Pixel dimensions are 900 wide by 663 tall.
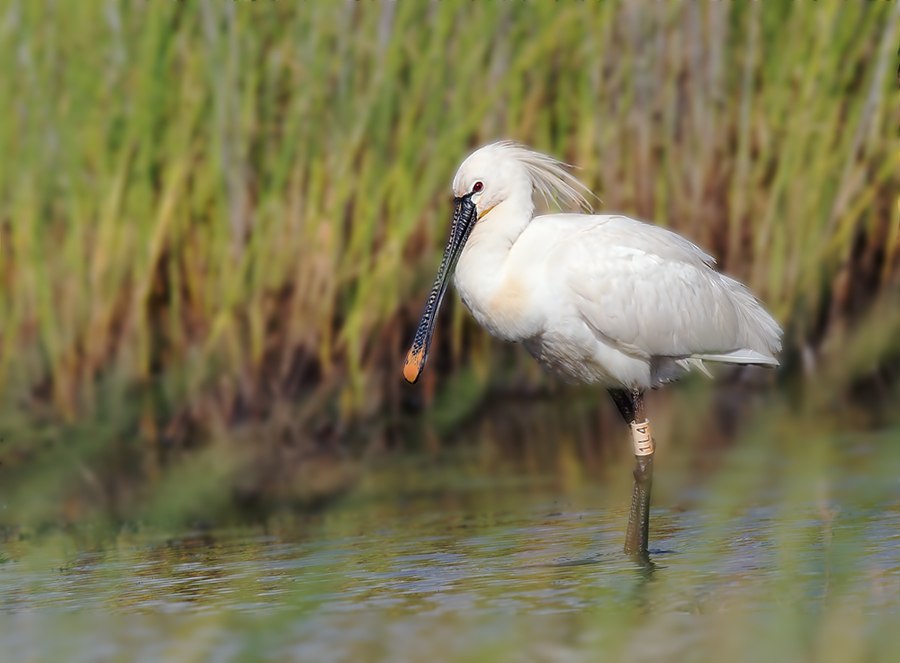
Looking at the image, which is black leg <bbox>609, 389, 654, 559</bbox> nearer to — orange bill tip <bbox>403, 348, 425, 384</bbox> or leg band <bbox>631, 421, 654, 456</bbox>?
leg band <bbox>631, 421, 654, 456</bbox>

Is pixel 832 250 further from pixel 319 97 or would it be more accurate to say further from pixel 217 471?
pixel 217 471

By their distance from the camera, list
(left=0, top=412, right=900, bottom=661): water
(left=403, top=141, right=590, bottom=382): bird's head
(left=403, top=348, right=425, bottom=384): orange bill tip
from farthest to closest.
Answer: (left=403, top=348, right=425, bottom=384): orange bill tip → (left=403, top=141, right=590, bottom=382): bird's head → (left=0, top=412, right=900, bottom=661): water

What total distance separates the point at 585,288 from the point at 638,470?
0.86 metres

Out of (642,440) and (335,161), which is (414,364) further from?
(335,161)

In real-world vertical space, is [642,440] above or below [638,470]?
above

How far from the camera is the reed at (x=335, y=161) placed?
742 centimetres

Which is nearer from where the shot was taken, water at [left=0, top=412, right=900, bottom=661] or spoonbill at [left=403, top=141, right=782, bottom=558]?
water at [left=0, top=412, right=900, bottom=661]

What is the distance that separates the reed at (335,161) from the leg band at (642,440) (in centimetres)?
179

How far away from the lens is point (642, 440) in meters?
6.22

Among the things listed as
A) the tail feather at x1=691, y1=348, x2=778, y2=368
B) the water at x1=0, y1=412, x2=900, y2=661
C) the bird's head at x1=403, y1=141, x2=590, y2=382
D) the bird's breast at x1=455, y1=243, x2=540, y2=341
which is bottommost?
the water at x1=0, y1=412, x2=900, y2=661

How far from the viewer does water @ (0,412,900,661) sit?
430 centimetres


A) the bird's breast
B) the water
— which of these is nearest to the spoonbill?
the bird's breast

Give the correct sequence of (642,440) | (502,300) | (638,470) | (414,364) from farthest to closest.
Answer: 1. (414,364)
2. (642,440)
3. (638,470)
4. (502,300)

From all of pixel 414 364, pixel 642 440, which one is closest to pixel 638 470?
pixel 642 440
